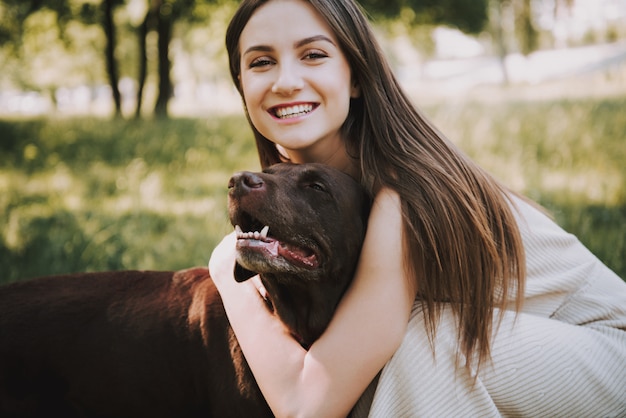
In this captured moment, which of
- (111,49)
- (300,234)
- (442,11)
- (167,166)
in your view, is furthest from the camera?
(442,11)

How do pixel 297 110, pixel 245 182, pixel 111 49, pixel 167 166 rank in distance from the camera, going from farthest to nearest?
1. pixel 111 49
2. pixel 167 166
3. pixel 297 110
4. pixel 245 182

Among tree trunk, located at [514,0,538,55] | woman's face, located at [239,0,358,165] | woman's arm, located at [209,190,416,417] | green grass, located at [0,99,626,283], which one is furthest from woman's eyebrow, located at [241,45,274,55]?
tree trunk, located at [514,0,538,55]

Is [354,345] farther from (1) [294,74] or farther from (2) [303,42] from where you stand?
(2) [303,42]

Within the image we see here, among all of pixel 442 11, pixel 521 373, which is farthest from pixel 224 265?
pixel 442 11

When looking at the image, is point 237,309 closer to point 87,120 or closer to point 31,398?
point 31,398

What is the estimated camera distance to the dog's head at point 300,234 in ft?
7.32

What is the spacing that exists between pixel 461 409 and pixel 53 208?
540 cm

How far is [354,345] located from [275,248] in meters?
0.49

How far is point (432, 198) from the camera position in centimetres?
239

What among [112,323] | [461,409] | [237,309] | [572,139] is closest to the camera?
[461,409]

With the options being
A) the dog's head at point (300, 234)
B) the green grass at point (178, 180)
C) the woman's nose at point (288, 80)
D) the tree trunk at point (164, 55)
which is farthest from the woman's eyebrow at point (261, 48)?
the tree trunk at point (164, 55)

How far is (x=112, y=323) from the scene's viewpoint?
281 cm

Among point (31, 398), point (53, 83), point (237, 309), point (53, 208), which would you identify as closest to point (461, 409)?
point (237, 309)

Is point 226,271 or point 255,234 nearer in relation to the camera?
point 255,234
